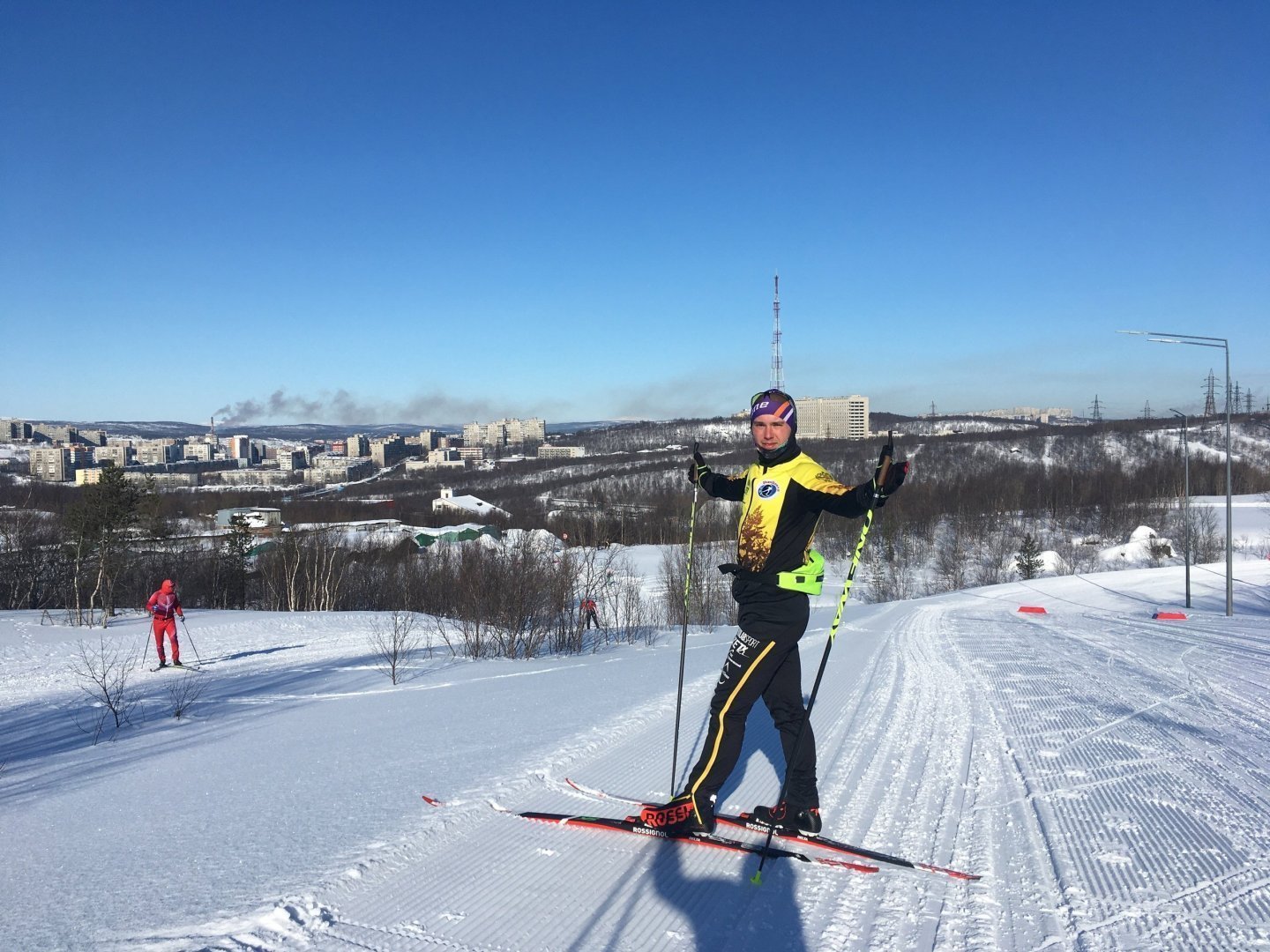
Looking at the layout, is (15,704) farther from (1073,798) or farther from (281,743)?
(1073,798)

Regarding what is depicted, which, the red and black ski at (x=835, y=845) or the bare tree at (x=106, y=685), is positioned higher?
the red and black ski at (x=835, y=845)

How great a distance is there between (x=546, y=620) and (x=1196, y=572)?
3452 centimetres

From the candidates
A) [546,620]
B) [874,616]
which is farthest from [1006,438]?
[546,620]

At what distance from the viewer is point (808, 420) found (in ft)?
377

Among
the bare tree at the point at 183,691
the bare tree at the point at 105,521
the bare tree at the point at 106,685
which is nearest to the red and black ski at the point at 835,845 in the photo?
the bare tree at the point at 106,685

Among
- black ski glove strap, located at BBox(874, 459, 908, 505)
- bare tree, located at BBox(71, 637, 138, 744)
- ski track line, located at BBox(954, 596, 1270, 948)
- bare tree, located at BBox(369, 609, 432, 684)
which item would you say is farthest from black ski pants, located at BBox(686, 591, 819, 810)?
bare tree, located at BBox(369, 609, 432, 684)

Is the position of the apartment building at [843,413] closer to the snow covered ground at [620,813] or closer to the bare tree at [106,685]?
the bare tree at [106,685]

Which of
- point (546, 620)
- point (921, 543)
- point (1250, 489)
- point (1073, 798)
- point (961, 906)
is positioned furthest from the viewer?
point (1250, 489)

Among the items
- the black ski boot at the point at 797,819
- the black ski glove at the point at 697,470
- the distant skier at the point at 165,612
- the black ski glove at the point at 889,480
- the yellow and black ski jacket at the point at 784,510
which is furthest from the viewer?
the distant skier at the point at 165,612

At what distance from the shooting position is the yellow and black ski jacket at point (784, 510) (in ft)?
11.5

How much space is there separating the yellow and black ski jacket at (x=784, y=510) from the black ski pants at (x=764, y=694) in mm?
172

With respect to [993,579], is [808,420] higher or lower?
higher

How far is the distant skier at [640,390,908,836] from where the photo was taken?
3439 mm

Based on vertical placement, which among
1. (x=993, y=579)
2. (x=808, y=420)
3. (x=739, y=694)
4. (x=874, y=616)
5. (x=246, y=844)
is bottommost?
(x=993, y=579)
